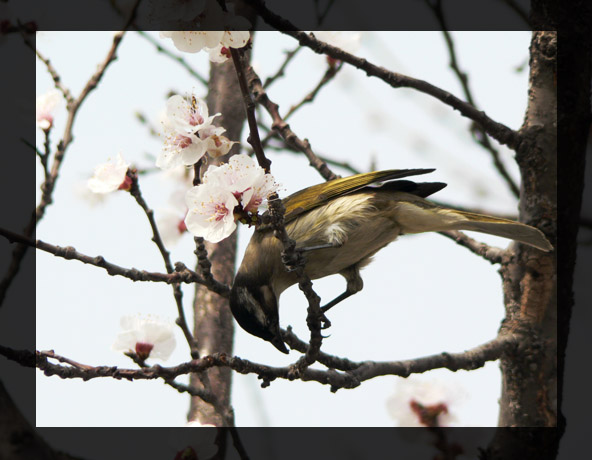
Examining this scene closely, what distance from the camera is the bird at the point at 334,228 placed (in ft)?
12.6

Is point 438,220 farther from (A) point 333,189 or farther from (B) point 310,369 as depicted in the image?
(B) point 310,369

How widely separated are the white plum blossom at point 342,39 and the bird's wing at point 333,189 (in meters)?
0.76

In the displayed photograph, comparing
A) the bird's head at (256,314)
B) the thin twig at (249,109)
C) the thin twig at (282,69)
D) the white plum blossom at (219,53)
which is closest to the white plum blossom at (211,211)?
the thin twig at (249,109)

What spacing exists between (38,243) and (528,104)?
8.22 ft

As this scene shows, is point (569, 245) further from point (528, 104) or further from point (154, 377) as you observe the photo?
point (154, 377)

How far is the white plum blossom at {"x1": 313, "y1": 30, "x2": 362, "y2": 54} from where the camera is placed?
4082 mm

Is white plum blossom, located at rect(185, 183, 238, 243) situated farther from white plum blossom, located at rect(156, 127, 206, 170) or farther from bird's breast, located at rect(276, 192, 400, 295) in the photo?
bird's breast, located at rect(276, 192, 400, 295)

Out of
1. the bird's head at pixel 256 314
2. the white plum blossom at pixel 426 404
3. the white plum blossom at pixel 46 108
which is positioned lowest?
the white plum blossom at pixel 426 404

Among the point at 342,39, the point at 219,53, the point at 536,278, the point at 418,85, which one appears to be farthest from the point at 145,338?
the point at 342,39

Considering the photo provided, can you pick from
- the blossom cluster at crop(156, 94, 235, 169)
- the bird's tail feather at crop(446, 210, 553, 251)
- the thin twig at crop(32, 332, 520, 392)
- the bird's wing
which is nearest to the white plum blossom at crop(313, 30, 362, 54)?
the bird's wing

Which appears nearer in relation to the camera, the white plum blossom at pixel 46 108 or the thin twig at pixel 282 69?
the white plum blossom at pixel 46 108

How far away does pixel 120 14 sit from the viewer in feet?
14.5

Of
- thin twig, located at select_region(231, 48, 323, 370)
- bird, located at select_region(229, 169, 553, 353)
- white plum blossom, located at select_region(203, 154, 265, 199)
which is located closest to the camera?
thin twig, located at select_region(231, 48, 323, 370)

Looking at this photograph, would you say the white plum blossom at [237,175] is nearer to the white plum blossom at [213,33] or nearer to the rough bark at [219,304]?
the white plum blossom at [213,33]
